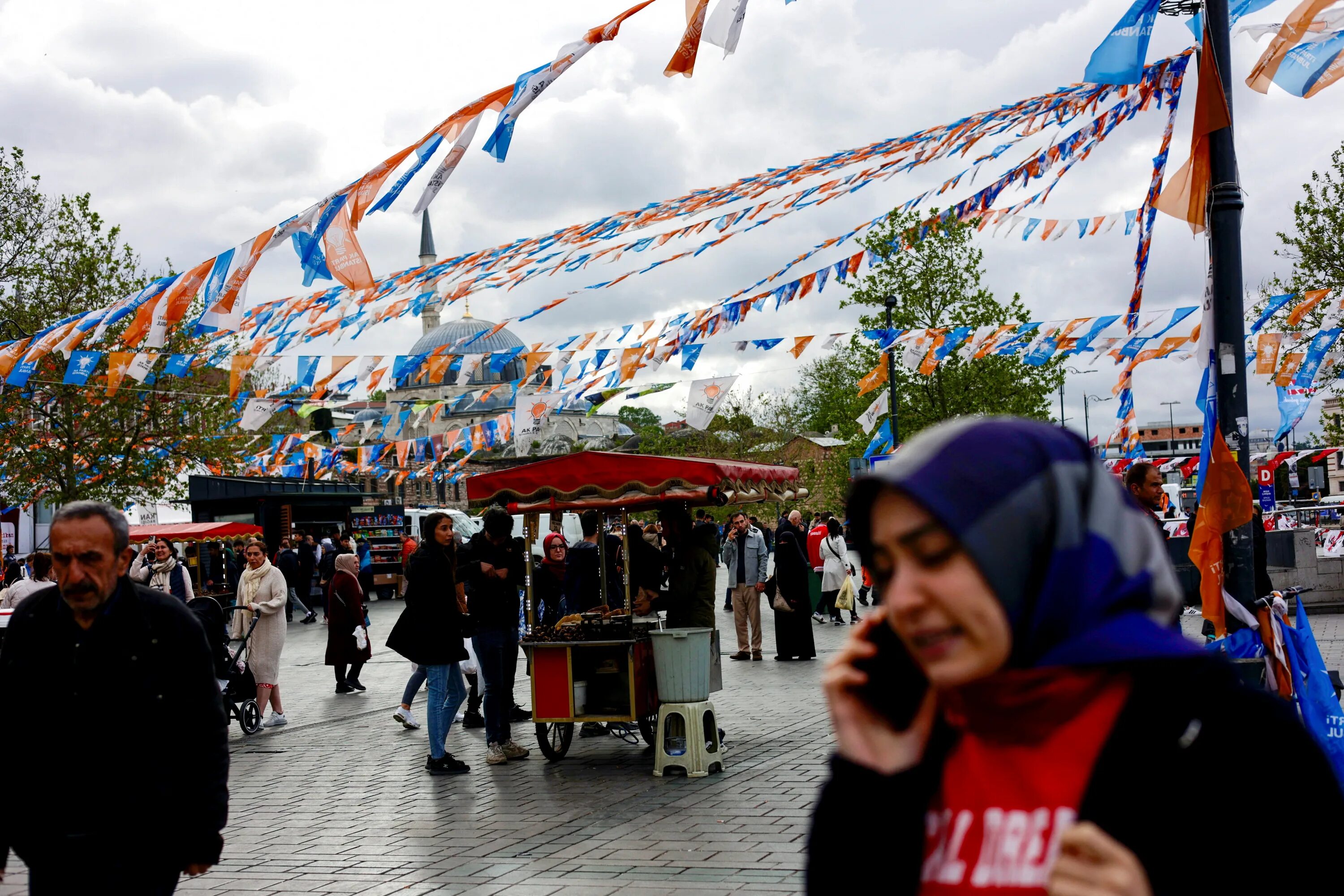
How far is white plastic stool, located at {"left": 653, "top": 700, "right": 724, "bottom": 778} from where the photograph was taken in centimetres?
899

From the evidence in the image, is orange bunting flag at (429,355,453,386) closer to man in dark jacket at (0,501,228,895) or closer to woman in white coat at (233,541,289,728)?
woman in white coat at (233,541,289,728)

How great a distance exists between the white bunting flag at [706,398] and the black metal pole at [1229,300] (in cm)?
1071

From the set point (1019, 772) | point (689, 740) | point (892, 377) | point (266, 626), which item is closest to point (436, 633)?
point (689, 740)

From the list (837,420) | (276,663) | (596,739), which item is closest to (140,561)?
(276,663)

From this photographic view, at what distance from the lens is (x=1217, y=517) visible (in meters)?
5.81

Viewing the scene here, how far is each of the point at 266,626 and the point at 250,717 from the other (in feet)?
2.87

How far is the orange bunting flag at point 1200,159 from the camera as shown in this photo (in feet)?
19.4

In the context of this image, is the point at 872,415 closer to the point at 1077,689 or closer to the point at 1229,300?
the point at 1229,300

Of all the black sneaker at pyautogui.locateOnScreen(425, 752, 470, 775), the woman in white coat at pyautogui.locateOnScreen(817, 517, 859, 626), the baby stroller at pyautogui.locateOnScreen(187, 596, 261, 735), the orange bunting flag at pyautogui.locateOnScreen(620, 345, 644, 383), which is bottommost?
the black sneaker at pyautogui.locateOnScreen(425, 752, 470, 775)

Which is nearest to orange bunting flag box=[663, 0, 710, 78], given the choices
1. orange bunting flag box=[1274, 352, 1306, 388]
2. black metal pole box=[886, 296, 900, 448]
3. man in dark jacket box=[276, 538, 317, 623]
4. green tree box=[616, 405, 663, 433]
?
orange bunting flag box=[1274, 352, 1306, 388]

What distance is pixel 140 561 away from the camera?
18.3 metres

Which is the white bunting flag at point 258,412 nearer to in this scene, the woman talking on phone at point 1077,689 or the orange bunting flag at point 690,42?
the orange bunting flag at point 690,42

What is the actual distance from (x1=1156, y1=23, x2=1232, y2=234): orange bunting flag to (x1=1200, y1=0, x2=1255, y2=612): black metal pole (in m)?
0.03

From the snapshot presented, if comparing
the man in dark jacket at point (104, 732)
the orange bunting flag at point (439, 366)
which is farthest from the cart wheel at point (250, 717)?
the man in dark jacket at point (104, 732)
